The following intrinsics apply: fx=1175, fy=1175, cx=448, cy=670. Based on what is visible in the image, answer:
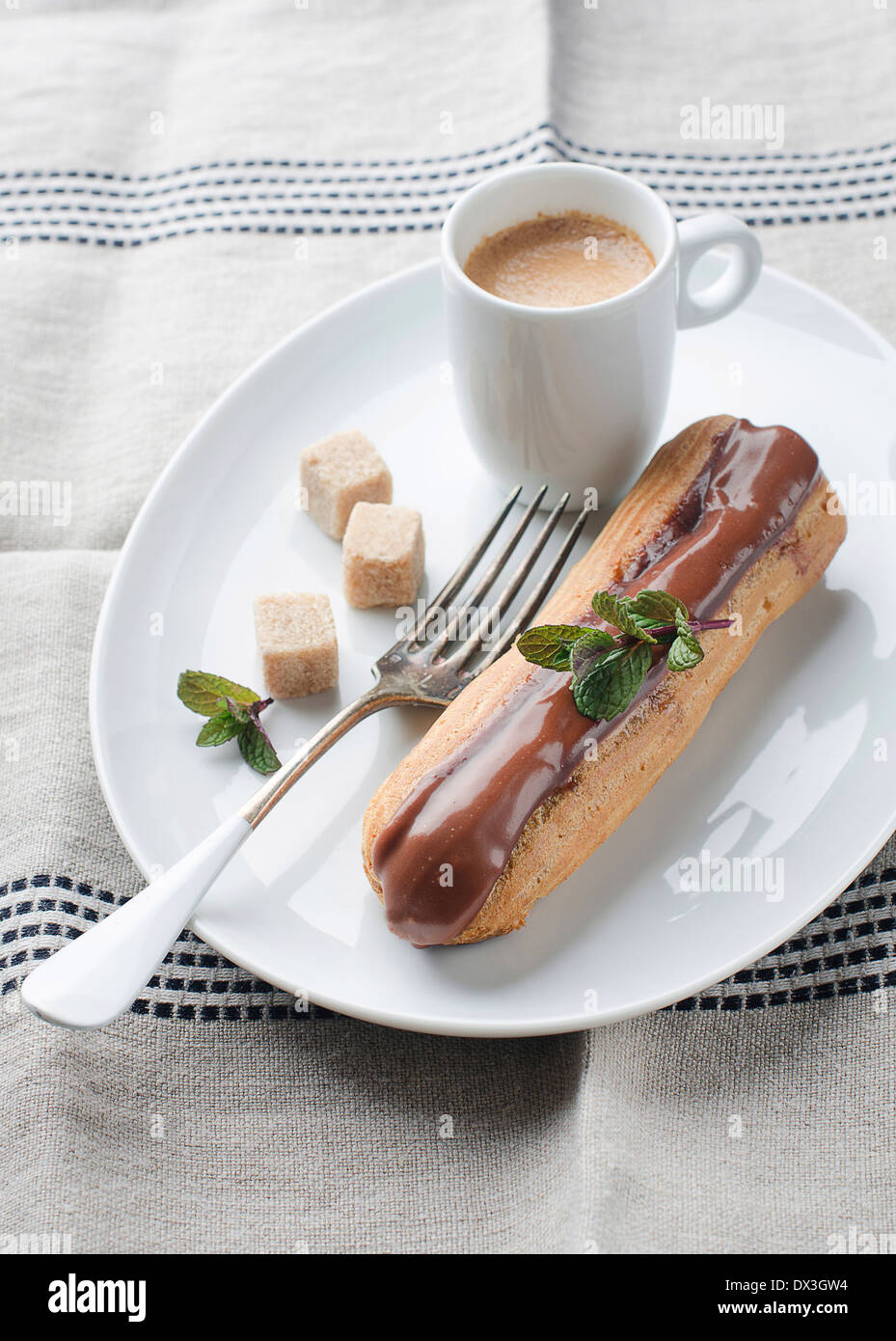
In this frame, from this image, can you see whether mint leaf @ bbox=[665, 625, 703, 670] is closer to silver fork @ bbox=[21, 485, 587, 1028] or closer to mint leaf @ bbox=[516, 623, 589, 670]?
mint leaf @ bbox=[516, 623, 589, 670]

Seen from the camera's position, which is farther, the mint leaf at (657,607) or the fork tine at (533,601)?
the fork tine at (533,601)

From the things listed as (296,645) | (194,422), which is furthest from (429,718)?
(194,422)

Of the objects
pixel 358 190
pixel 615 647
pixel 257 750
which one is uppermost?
pixel 358 190

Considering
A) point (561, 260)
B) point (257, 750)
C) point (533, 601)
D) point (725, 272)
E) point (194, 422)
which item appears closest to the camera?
point (257, 750)

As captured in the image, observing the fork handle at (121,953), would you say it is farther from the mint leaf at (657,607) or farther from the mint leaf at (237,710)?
the mint leaf at (657,607)

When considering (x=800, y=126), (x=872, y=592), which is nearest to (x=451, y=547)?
(x=872, y=592)

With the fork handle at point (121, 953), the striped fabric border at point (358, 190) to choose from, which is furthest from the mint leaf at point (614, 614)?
the striped fabric border at point (358, 190)

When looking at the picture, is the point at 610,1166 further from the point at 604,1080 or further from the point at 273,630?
the point at 273,630

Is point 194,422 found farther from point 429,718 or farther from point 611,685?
point 611,685
